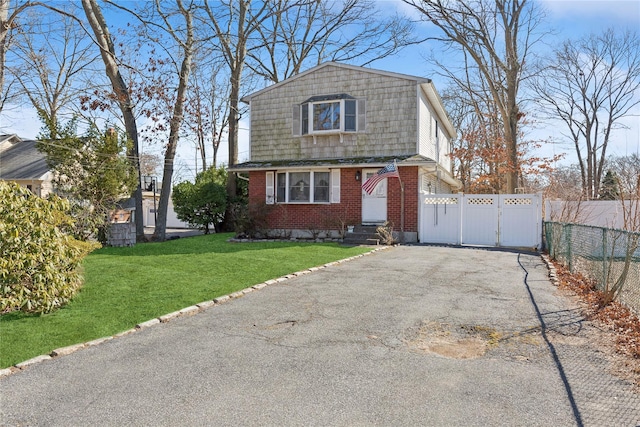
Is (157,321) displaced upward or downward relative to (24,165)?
downward

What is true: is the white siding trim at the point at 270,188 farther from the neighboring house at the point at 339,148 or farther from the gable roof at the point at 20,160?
the gable roof at the point at 20,160

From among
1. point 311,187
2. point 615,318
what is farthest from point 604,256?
point 311,187

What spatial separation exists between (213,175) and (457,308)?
55.8 ft

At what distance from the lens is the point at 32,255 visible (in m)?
5.98

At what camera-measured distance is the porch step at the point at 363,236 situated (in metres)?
15.2

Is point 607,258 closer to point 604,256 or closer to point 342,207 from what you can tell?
point 604,256

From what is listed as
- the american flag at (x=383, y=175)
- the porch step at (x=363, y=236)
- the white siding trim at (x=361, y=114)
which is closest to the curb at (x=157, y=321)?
the american flag at (x=383, y=175)

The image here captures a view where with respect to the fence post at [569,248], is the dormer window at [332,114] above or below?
above

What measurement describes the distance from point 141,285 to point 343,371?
4895mm

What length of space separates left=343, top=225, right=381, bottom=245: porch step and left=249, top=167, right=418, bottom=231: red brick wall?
720 mm

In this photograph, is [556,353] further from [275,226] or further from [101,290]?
[275,226]

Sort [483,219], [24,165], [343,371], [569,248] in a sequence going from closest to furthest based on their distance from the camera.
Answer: [343,371]
[569,248]
[483,219]
[24,165]

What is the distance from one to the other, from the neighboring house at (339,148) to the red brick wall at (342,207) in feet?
0.11

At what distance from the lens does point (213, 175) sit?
2169 cm
